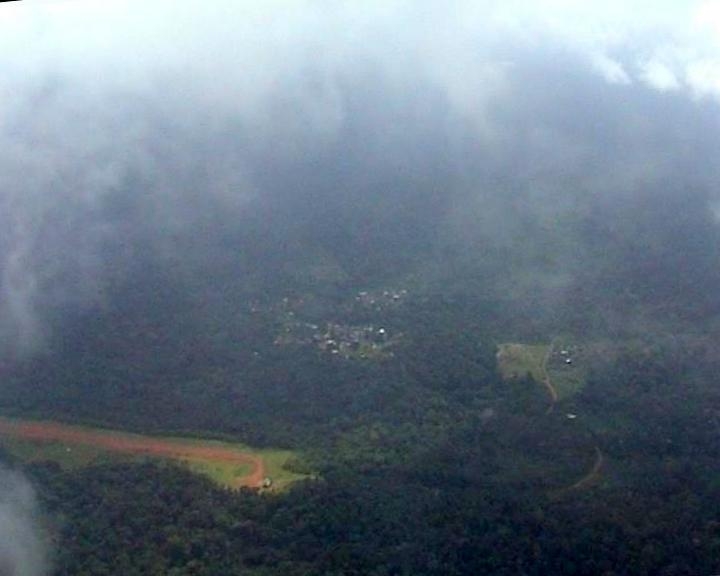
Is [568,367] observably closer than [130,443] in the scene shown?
No

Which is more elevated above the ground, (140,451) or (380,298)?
(380,298)

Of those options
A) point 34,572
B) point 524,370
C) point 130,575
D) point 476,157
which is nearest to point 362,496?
point 130,575

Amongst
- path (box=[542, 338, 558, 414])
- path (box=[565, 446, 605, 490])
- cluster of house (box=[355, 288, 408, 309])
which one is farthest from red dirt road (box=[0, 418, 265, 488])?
cluster of house (box=[355, 288, 408, 309])

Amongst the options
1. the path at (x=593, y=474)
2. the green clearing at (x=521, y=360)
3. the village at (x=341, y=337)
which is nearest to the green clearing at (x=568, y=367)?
the green clearing at (x=521, y=360)

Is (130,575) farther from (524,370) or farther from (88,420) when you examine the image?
(524,370)

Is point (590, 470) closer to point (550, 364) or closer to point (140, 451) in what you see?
point (550, 364)

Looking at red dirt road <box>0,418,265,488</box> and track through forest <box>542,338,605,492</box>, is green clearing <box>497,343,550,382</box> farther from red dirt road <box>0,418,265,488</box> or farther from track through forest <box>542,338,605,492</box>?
red dirt road <box>0,418,265,488</box>

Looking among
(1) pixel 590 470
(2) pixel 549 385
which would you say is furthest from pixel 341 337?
(1) pixel 590 470

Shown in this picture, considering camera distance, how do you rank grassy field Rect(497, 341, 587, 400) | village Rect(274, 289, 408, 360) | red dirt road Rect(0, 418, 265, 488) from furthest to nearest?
1. village Rect(274, 289, 408, 360)
2. grassy field Rect(497, 341, 587, 400)
3. red dirt road Rect(0, 418, 265, 488)
